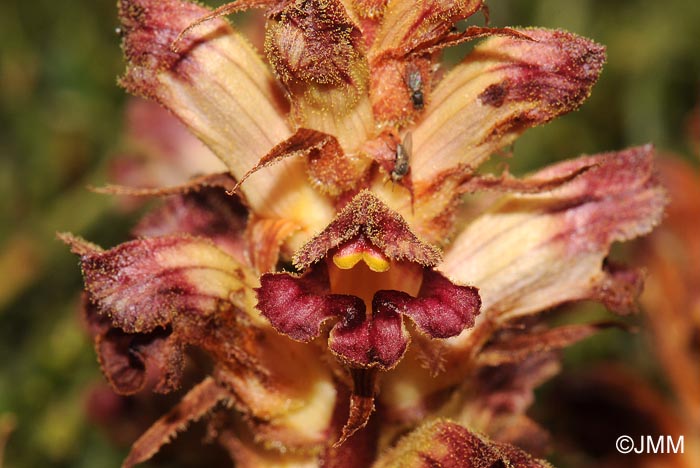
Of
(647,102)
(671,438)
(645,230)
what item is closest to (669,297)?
(671,438)

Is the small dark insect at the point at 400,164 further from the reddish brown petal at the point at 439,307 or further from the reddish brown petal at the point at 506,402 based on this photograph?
the reddish brown petal at the point at 506,402

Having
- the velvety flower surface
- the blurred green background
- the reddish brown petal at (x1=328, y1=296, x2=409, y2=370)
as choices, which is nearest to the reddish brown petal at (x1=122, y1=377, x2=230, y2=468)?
the velvety flower surface

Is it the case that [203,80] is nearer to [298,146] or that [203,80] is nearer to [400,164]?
[298,146]

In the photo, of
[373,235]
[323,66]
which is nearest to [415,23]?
[323,66]

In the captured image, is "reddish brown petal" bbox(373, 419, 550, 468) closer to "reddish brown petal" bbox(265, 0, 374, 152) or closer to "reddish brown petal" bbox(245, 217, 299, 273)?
"reddish brown petal" bbox(245, 217, 299, 273)

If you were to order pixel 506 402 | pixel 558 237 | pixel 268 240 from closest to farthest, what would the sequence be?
pixel 268 240
pixel 558 237
pixel 506 402

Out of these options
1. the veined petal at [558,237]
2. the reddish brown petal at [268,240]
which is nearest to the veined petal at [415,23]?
the reddish brown petal at [268,240]

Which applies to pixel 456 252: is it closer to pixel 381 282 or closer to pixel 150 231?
pixel 381 282

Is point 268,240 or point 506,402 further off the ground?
point 506,402
